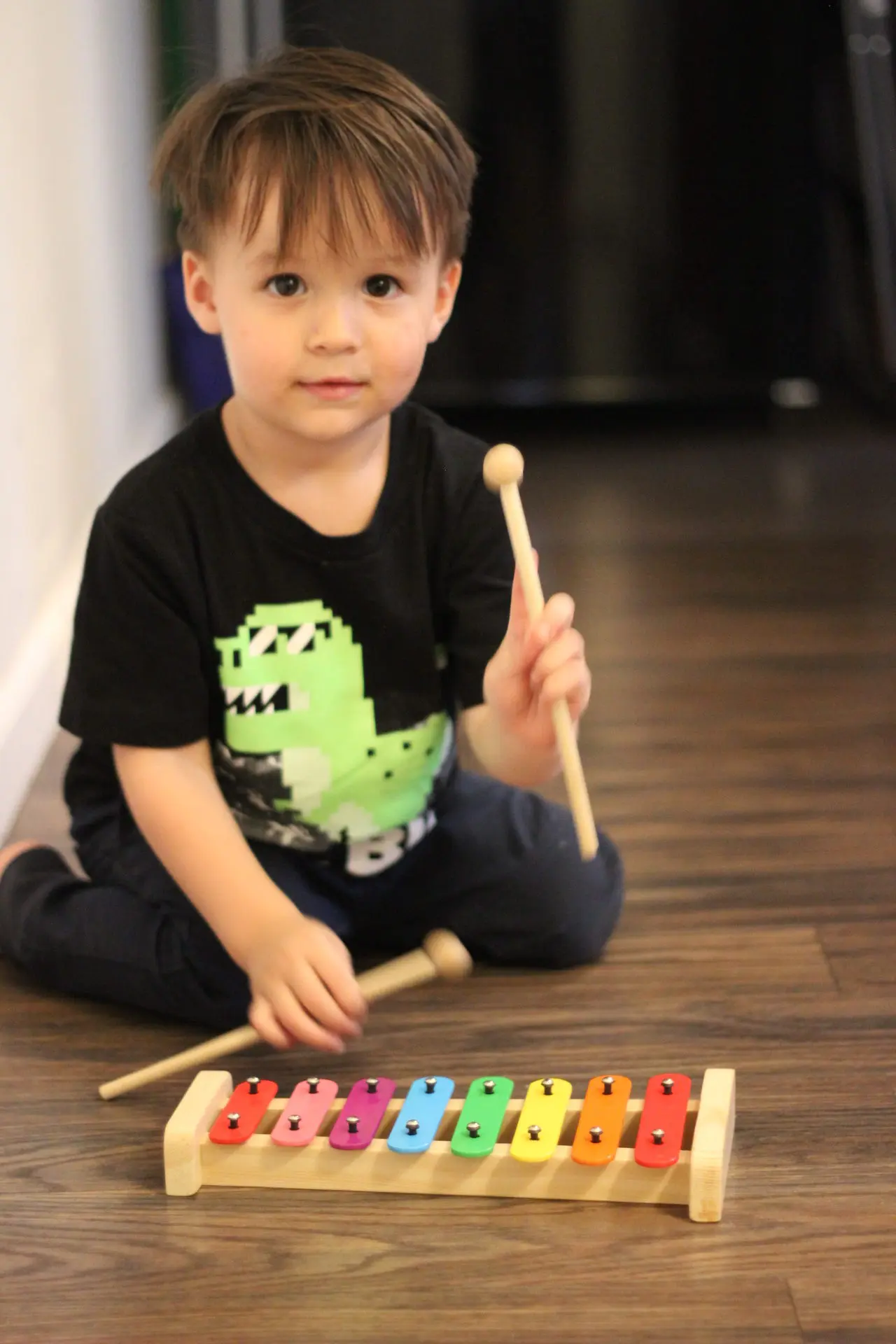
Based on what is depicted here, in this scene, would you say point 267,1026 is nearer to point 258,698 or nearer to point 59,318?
point 258,698

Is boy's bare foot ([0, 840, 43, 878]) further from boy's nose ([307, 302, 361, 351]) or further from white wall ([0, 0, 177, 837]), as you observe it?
boy's nose ([307, 302, 361, 351])

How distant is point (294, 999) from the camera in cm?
87

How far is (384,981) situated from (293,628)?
0.23 m

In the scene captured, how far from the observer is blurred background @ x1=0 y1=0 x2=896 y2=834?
7.89 feet

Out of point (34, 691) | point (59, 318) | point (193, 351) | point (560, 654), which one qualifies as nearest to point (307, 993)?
point (560, 654)

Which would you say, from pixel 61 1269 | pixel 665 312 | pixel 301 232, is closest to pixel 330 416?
pixel 301 232

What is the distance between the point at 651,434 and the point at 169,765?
201 cm

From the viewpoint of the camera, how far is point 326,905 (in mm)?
1086

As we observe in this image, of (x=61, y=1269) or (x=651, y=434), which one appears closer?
(x=61, y=1269)

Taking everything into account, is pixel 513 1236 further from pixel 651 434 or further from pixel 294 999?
pixel 651 434

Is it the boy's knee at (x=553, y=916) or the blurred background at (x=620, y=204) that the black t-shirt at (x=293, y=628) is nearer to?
the boy's knee at (x=553, y=916)

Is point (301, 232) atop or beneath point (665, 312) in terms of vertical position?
atop

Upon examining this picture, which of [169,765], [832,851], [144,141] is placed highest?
[144,141]

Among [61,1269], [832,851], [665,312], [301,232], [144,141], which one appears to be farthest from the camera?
[665,312]
